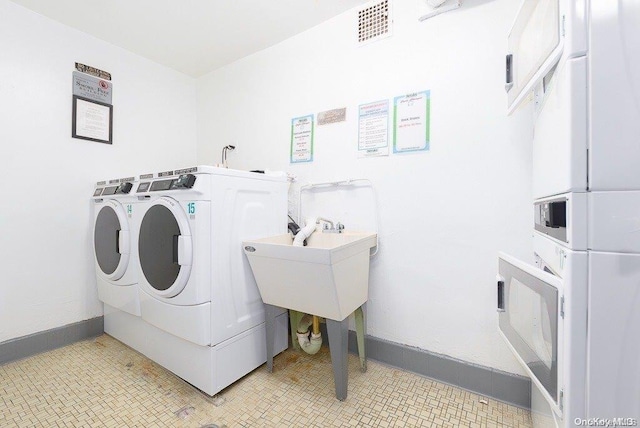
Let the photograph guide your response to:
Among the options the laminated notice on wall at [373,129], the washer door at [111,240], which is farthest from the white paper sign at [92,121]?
the laminated notice on wall at [373,129]

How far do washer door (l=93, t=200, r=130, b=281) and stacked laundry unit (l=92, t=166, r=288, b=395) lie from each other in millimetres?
139

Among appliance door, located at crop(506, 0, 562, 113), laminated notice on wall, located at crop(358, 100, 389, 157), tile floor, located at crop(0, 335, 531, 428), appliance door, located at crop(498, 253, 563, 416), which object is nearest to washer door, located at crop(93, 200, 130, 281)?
tile floor, located at crop(0, 335, 531, 428)

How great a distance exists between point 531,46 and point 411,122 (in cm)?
74

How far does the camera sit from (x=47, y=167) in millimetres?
1921

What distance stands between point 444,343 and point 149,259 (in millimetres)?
1830

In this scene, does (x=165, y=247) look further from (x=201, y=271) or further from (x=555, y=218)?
(x=555, y=218)

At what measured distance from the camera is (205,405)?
1386 millimetres

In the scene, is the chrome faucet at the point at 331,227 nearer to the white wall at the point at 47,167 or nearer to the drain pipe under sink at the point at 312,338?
the drain pipe under sink at the point at 312,338

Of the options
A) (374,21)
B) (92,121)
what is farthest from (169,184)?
(374,21)

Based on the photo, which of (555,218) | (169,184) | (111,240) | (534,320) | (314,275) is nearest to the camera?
(555,218)

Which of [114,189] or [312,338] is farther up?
[114,189]

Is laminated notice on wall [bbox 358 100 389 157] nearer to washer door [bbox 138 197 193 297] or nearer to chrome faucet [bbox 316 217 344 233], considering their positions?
chrome faucet [bbox 316 217 344 233]

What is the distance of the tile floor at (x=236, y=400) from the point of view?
4.20 ft

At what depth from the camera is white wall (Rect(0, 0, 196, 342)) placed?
1.77 meters
